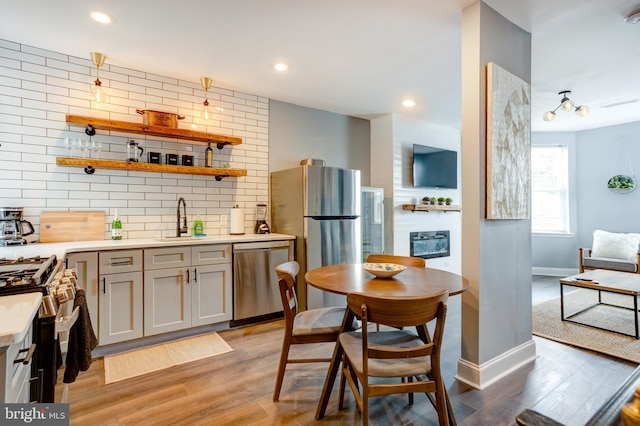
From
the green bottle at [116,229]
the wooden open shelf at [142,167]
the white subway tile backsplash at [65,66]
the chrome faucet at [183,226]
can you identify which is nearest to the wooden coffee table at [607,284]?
the wooden open shelf at [142,167]

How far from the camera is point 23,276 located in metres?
1.43

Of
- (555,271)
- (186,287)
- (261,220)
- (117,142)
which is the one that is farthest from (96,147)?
(555,271)

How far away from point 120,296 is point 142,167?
1.24 metres

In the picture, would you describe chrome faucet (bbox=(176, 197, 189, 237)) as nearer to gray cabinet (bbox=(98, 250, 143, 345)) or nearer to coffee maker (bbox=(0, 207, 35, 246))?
gray cabinet (bbox=(98, 250, 143, 345))

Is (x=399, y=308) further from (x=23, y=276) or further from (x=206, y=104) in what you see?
(x=206, y=104)

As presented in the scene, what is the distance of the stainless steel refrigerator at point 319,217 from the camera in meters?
3.58

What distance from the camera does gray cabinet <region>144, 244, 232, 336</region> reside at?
284cm

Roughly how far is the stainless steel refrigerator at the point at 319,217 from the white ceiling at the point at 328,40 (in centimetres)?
107

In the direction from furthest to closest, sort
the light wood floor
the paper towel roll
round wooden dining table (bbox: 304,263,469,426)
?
the paper towel roll, the light wood floor, round wooden dining table (bbox: 304,263,469,426)

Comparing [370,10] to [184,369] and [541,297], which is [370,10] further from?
[541,297]

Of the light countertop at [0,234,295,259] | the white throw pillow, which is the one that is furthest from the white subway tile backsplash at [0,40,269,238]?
the white throw pillow

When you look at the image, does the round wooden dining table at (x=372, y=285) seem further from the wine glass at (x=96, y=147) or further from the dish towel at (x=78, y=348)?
the wine glass at (x=96, y=147)

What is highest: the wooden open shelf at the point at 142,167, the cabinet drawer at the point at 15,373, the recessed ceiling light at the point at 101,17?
the recessed ceiling light at the point at 101,17
